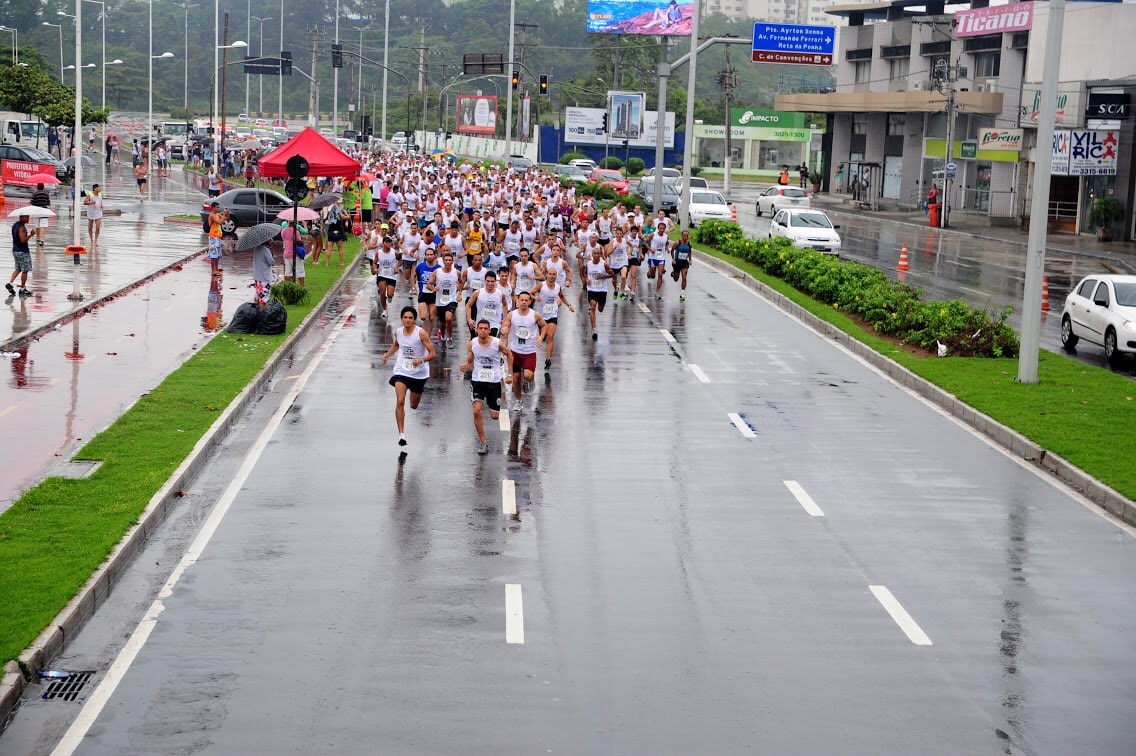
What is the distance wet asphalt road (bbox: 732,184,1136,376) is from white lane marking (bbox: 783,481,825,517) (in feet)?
38.1

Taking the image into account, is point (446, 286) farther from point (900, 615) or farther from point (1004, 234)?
point (1004, 234)

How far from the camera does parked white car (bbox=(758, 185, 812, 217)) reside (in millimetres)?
68500

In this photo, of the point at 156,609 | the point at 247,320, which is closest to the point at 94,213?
the point at 247,320

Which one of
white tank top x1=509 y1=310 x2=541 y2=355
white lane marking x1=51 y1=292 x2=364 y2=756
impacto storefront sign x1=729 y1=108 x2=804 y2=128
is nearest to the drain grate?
white lane marking x1=51 y1=292 x2=364 y2=756

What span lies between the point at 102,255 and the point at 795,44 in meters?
26.5

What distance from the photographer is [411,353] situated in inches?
667

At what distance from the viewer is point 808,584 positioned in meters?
12.3

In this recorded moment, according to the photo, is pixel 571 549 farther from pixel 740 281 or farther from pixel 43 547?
pixel 740 281

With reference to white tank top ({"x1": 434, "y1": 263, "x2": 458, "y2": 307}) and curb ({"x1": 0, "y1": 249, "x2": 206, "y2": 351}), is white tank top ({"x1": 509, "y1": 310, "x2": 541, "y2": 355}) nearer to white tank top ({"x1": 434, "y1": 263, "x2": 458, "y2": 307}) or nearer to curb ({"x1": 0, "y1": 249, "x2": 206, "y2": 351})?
white tank top ({"x1": 434, "y1": 263, "x2": 458, "y2": 307})

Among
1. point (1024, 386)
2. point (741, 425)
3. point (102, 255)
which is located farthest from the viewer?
point (102, 255)

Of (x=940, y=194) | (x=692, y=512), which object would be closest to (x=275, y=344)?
→ (x=692, y=512)

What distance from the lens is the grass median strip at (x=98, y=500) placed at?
424 inches

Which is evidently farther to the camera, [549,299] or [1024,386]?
[549,299]

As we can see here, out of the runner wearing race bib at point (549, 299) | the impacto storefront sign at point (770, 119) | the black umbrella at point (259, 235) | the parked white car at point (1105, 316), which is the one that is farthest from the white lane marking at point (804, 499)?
the impacto storefront sign at point (770, 119)
